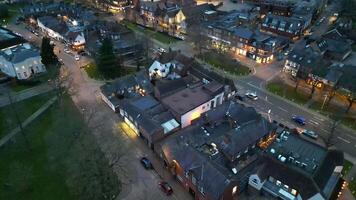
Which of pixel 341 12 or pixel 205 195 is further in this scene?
pixel 341 12

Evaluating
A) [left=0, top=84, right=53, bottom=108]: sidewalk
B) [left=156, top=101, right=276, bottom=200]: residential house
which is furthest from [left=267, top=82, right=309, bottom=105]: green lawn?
[left=0, top=84, right=53, bottom=108]: sidewalk

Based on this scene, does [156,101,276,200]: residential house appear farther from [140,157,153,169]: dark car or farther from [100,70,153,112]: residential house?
[100,70,153,112]: residential house

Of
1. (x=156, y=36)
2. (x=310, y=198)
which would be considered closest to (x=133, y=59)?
(x=156, y=36)

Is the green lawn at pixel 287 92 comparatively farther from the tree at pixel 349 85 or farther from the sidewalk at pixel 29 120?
the sidewalk at pixel 29 120

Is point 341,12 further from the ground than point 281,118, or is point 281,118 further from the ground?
point 341,12

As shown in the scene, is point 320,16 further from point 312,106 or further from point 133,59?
point 133,59

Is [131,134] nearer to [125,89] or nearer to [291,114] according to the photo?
[125,89]
